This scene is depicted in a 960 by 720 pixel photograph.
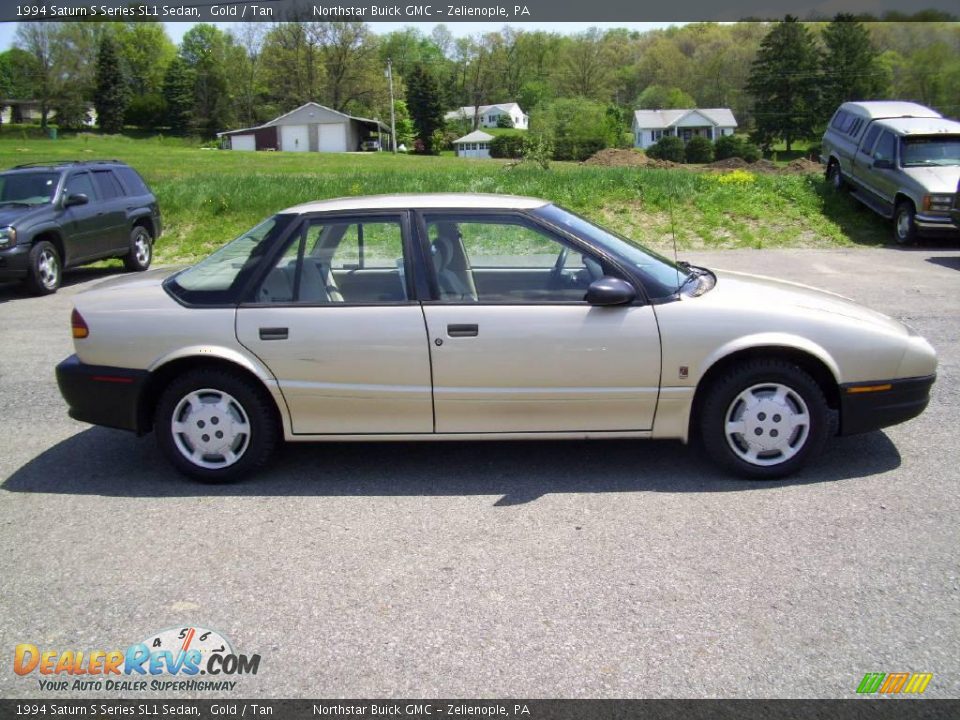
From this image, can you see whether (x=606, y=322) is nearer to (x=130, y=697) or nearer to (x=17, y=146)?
(x=130, y=697)

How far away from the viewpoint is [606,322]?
4996mm

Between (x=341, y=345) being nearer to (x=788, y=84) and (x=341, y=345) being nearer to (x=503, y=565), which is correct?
(x=503, y=565)

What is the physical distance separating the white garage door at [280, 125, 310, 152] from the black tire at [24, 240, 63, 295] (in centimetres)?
8444

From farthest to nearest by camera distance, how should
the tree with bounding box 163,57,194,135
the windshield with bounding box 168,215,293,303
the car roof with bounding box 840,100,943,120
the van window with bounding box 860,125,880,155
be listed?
1. the tree with bounding box 163,57,194,135
2. the car roof with bounding box 840,100,943,120
3. the van window with bounding box 860,125,880,155
4. the windshield with bounding box 168,215,293,303

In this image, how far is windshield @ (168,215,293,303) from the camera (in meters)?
5.25

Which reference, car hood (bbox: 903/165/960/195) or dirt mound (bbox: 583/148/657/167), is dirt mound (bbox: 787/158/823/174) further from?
car hood (bbox: 903/165/960/195)

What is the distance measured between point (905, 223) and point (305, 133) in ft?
282

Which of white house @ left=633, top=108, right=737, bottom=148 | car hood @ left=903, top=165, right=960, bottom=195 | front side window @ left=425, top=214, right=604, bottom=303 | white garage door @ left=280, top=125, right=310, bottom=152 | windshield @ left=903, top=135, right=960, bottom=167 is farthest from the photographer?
white garage door @ left=280, top=125, right=310, bottom=152

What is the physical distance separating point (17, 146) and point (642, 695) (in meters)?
68.5

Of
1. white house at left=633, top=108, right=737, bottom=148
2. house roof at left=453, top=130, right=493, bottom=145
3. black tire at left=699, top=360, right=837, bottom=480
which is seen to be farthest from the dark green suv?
house roof at left=453, top=130, right=493, bottom=145

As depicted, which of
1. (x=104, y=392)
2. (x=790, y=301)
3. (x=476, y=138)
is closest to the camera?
(x=790, y=301)

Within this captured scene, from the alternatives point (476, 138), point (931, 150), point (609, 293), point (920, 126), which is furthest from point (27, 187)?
point (476, 138)

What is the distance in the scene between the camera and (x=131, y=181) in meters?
15.4

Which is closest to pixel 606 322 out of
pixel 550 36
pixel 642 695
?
pixel 642 695
